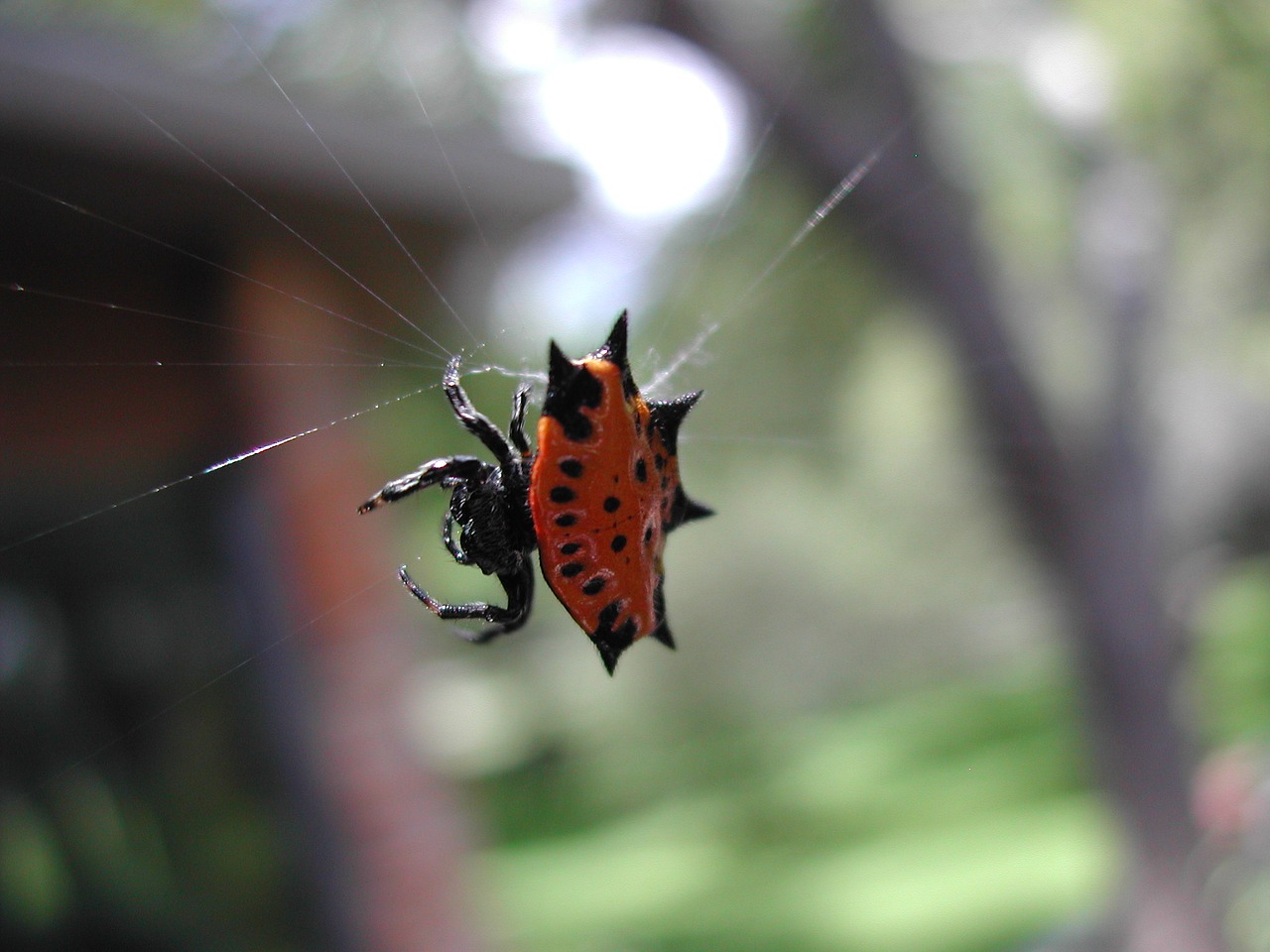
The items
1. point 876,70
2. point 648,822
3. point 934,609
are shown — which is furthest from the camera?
point 934,609

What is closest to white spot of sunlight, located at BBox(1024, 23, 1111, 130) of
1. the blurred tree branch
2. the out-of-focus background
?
the out-of-focus background

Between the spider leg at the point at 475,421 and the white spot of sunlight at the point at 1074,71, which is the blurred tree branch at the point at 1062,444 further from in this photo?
the spider leg at the point at 475,421

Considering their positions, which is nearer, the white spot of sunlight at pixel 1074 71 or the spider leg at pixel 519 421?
the spider leg at pixel 519 421

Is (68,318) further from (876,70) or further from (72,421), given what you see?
(876,70)

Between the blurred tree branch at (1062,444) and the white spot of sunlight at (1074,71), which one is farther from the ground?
the white spot of sunlight at (1074,71)

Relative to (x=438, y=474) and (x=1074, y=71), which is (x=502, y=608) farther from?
(x=1074, y=71)

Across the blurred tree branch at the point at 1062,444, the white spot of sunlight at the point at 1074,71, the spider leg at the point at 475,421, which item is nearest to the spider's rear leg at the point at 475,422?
the spider leg at the point at 475,421

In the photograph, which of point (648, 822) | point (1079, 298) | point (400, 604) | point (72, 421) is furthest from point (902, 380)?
point (72, 421)
